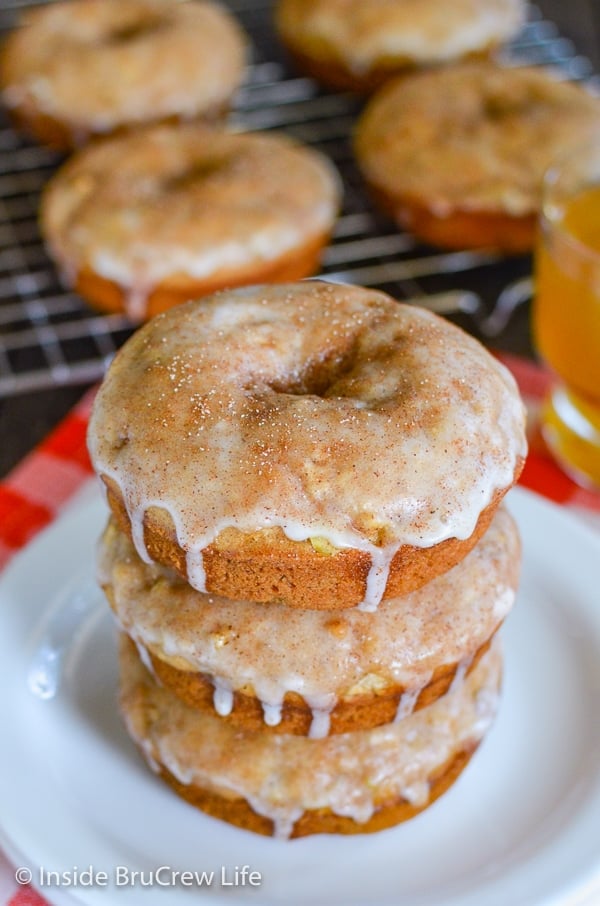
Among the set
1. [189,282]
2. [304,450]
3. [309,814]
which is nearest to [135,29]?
[189,282]

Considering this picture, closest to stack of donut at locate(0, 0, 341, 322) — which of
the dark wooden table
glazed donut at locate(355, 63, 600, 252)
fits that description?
glazed donut at locate(355, 63, 600, 252)

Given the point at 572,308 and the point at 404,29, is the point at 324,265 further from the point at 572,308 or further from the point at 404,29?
the point at 572,308

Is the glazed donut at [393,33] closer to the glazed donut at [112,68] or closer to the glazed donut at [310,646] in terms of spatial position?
the glazed donut at [112,68]

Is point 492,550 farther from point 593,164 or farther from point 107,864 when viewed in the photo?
point 593,164

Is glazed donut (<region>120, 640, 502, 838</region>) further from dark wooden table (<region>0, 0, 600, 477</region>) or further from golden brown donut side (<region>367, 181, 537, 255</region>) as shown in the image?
golden brown donut side (<region>367, 181, 537, 255</region>)

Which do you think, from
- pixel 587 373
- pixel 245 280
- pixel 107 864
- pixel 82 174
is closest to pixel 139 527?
pixel 107 864

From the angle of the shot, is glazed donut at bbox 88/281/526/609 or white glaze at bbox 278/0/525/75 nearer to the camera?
glazed donut at bbox 88/281/526/609
